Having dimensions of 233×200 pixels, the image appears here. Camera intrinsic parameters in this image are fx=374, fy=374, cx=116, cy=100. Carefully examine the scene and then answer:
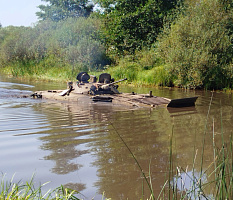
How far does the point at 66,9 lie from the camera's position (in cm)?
5222

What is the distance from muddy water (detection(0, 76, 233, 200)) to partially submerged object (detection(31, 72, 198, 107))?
1.95 ft

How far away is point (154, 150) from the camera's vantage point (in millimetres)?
8398

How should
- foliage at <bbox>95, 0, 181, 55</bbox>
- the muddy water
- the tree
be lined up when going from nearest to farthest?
the muddy water < foliage at <bbox>95, 0, 181, 55</bbox> < the tree

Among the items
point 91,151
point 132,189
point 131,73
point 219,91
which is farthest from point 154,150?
point 131,73

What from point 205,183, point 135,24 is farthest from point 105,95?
point 135,24

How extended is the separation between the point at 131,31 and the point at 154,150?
27.2m

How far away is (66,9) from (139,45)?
862 inches

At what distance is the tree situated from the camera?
5244 cm

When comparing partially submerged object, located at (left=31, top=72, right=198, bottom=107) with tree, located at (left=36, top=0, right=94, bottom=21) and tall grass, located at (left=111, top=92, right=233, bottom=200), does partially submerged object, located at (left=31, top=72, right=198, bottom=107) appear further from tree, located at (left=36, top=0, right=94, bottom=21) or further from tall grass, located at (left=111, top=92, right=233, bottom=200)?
tree, located at (left=36, top=0, right=94, bottom=21)

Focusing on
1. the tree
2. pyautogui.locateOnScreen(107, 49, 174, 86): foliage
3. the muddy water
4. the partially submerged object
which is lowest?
the muddy water

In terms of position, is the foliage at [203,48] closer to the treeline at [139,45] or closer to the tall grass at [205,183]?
the treeline at [139,45]

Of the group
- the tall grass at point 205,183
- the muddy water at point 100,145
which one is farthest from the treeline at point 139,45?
the tall grass at point 205,183

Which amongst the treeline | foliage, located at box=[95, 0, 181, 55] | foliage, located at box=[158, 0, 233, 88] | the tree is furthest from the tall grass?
the tree

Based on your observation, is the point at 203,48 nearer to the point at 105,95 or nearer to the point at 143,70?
the point at 143,70
